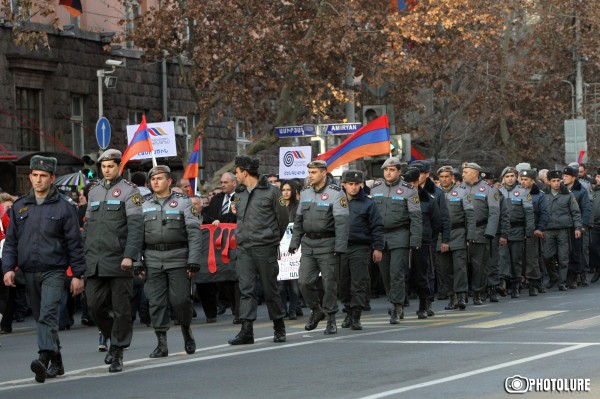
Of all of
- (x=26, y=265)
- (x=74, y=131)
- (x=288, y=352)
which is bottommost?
(x=288, y=352)

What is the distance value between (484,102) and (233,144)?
11.9 meters

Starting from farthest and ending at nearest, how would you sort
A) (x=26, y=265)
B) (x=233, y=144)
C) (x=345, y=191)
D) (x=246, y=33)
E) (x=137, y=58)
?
(x=233, y=144), (x=137, y=58), (x=246, y=33), (x=345, y=191), (x=26, y=265)

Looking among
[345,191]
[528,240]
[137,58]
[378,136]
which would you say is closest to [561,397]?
[345,191]

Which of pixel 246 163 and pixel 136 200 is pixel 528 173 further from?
pixel 136 200

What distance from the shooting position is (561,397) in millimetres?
10648

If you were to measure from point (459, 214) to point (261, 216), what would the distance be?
6146 millimetres

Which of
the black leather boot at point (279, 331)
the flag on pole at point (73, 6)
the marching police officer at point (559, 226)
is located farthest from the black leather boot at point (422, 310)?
the flag on pole at point (73, 6)

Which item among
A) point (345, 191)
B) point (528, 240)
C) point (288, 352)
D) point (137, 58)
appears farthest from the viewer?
point (137, 58)

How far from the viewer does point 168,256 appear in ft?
48.0

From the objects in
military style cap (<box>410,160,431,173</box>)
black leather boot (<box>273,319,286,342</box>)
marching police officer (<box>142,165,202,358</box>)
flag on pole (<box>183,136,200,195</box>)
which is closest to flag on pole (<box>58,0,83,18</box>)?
flag on pole (<box>183,136,200,195</box>)

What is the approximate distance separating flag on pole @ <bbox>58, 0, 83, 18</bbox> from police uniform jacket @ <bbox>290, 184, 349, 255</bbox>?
15764mm

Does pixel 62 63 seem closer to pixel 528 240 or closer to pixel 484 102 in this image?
pixel 528 240

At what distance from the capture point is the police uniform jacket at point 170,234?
576 inches

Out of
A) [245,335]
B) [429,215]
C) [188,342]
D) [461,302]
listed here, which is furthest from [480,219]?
[188,342]
